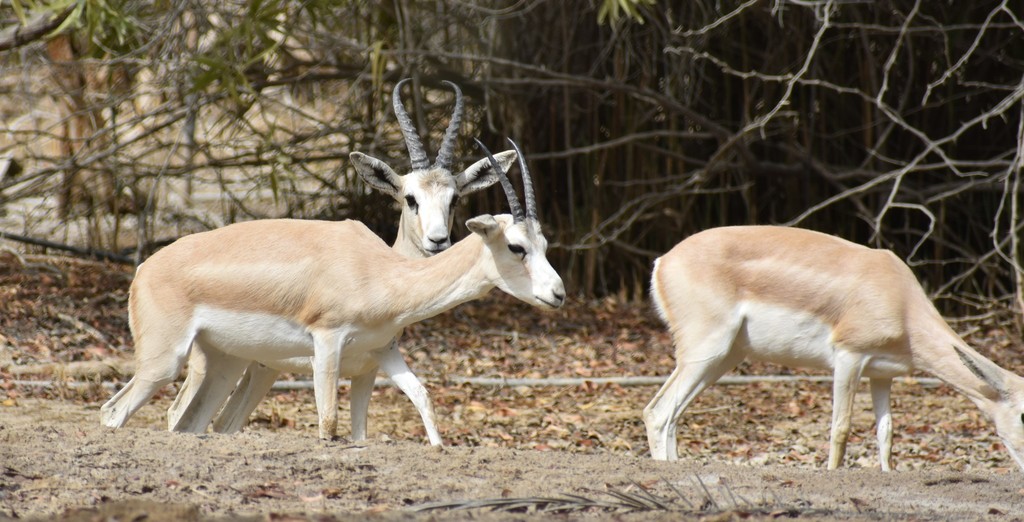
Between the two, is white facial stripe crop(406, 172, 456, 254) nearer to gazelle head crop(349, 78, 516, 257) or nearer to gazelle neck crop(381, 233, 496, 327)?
gazelle head crop(349, 78, 516, 257)

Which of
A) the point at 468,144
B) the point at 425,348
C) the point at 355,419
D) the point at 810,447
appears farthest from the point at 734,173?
the point at 355,419

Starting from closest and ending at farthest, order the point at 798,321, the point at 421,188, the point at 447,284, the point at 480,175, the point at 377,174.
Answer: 1. the point at 447,284
2. the point at 798,321
3. the point at 421,188
4. the point at 377,174
5. the point at 480,175

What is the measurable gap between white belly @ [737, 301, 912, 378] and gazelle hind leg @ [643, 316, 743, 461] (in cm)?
9

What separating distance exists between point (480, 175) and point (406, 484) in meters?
3.17

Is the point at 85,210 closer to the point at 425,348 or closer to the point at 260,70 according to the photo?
the point at 260,70

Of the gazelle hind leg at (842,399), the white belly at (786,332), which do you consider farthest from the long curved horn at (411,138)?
the gazelle hind leg at (842,399)

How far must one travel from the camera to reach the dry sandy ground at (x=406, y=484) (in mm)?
4051

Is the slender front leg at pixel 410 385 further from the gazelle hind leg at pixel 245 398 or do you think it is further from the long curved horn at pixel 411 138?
the long curved horn at pixel 411 138

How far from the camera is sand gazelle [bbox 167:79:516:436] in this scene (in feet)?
19.3

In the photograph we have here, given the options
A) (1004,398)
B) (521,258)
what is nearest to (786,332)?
(1004,398)

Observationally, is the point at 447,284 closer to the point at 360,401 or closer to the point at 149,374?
the point at 360,401

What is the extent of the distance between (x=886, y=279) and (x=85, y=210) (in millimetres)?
8411

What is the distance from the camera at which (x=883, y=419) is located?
6320 mm

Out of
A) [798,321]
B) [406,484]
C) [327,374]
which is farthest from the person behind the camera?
[798,321]
